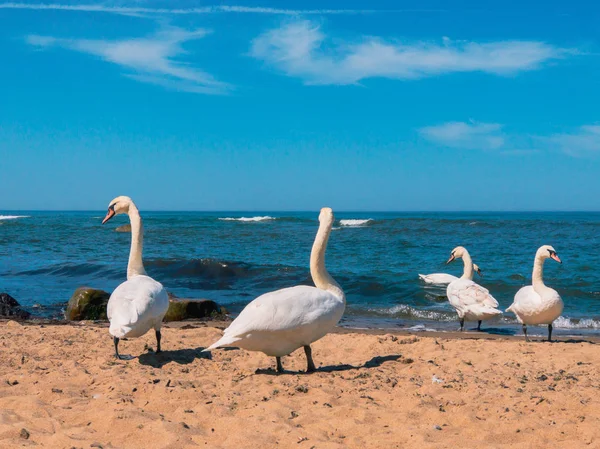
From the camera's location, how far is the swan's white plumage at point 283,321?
18.9 ft

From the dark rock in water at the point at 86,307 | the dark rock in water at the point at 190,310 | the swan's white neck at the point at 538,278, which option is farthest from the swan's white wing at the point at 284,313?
the dark rock in water at the point at 86,307

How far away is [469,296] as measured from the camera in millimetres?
10836

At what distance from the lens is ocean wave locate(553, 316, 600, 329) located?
11469 mm

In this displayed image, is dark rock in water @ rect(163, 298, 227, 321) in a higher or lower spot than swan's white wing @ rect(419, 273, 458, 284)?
lower

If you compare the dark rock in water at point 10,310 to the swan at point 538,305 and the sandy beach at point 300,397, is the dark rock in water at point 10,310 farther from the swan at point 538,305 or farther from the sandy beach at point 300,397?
the swan at point 538,305

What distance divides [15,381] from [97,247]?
21680mm

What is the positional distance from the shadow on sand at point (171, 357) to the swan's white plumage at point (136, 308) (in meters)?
0.37

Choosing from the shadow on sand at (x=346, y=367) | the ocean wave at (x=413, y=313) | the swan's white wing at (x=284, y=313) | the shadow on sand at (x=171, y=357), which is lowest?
the ocean wave at (x=413, y=313)

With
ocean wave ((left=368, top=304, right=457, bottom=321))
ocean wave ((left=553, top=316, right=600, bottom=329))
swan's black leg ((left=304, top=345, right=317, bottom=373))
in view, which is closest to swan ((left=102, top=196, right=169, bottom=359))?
swan's black leg ((left=304, top=345, right=317, bottom=373))

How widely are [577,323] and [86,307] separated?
28.5 feet

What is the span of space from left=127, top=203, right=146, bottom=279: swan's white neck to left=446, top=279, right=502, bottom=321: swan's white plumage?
5.47m

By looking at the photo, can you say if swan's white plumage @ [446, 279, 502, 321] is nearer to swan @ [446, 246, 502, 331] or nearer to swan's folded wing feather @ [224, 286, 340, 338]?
swan @ [446, 246, 502, 331]

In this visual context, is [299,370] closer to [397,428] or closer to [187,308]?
[397,428]

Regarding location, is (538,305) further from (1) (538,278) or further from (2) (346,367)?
(2) (346,367)
